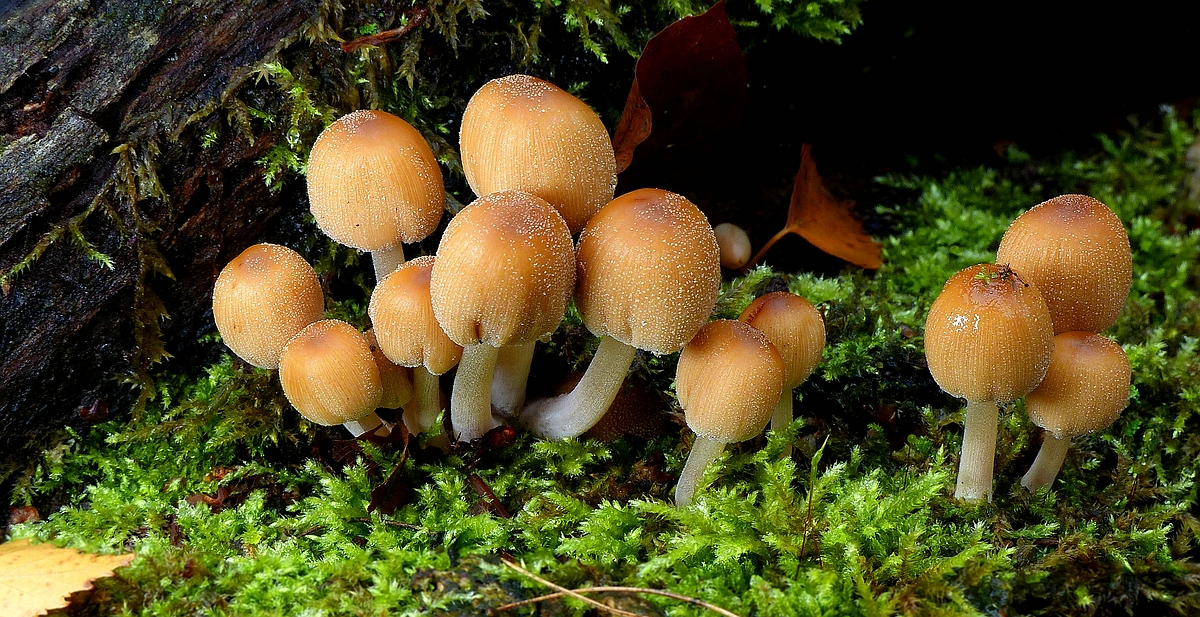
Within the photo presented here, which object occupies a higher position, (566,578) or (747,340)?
(747,340)

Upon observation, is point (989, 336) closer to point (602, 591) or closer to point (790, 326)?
point (790, 326)

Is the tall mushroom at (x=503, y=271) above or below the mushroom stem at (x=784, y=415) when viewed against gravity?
above

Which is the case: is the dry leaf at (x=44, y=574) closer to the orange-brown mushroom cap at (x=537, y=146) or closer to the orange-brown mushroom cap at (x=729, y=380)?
the orange-brown mushroom cap at (x=537, y=146)

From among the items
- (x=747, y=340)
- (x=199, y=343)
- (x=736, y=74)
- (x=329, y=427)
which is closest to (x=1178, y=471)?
(x=747, y=340)

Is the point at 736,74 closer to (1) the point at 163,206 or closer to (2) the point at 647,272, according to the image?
(2) the point at 647,272

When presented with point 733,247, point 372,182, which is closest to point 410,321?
point 372,182

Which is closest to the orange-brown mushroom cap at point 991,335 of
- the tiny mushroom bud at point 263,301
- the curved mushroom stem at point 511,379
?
the curved mushroom stem at point 511,379

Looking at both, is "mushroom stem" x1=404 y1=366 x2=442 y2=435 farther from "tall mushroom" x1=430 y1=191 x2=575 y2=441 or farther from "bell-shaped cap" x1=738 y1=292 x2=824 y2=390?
"bell-shaped cap" x1=738 y1=292 x2=824 y2=390
